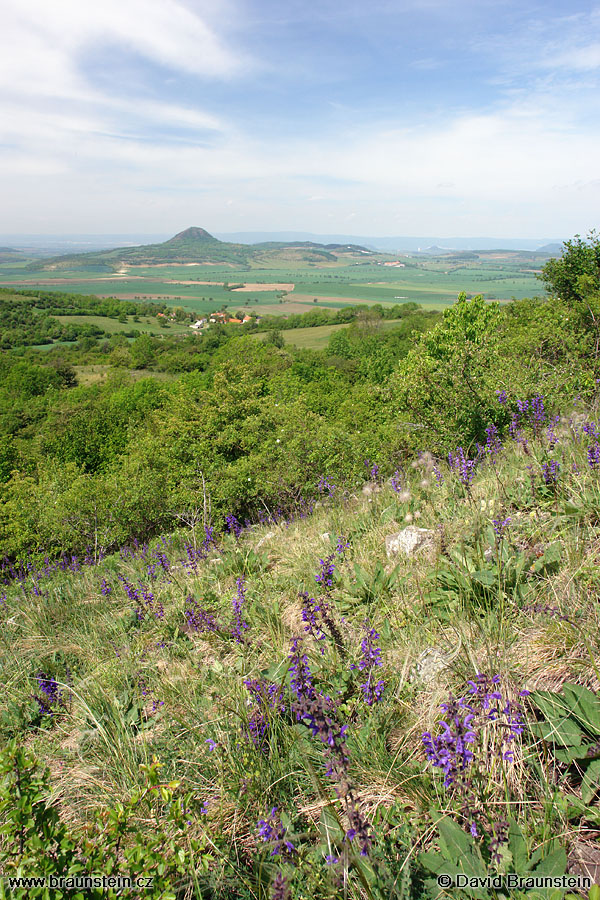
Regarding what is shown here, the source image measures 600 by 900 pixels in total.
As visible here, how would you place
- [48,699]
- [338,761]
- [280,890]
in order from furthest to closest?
[48,699] < [338,761] < [280,890]

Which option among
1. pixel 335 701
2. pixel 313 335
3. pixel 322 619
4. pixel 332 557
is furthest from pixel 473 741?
pixel 313 335

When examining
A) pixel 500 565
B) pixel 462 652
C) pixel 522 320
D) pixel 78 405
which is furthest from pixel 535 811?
pixel 78 405

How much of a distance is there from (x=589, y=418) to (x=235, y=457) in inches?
1025

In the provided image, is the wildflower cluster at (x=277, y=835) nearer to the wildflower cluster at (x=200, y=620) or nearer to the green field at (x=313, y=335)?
the wildflower cluster at (x=200, y=620)

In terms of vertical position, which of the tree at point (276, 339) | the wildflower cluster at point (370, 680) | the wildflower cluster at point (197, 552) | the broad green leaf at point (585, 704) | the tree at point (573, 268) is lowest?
the wildflower cluster at point (197, 552)

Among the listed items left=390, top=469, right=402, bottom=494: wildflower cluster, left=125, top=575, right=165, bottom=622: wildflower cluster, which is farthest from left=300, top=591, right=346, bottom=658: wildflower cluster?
left=390, top=469, right=402, bottom=494: wildflower cluster

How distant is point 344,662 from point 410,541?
1530 millimetres

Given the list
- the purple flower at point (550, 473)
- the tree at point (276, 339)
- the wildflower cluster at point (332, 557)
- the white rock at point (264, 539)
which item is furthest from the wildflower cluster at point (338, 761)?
the tree at point (276, 339)

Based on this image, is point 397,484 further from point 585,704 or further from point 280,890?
point 280,890
